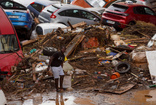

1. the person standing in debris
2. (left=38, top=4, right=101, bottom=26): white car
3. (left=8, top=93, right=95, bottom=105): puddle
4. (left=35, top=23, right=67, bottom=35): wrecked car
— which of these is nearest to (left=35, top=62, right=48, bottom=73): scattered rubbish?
the person standing in debris

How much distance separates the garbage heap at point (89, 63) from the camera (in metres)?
9.02

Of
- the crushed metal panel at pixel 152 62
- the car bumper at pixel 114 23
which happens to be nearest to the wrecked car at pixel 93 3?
the car bumper at pixel 114 23

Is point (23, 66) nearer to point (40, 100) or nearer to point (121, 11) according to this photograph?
point (40, 100)

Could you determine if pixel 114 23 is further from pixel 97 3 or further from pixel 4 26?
pixel 97 3

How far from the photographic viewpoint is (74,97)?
8.04m

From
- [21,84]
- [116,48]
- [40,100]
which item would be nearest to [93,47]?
[116,48]

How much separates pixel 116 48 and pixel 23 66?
418 cm

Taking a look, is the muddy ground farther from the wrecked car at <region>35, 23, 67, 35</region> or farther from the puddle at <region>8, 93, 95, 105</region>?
the wrecked car at <region>35, 23, 67, 35</region>

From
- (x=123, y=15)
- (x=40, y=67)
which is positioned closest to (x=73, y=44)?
(x=40, y=67)

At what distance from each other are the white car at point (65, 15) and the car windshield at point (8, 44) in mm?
6162

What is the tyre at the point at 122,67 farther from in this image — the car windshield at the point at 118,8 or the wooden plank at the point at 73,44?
the car windshield at the point at 118,8

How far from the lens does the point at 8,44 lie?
33.1 feet

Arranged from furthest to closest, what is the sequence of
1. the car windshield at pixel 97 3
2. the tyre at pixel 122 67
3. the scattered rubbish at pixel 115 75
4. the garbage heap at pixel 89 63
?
the car windshield at pixel 97 3
the tyre at pixel 122 67
the scattered rubbish at pixel 115 75
the garbage heap at pixel 89 63

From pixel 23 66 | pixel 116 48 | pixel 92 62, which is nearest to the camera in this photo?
pixel 23 66
